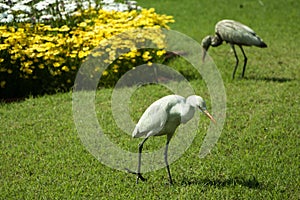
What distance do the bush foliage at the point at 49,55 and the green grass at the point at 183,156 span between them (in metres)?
0.43

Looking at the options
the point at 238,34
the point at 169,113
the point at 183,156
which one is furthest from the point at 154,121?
the point at 238,34

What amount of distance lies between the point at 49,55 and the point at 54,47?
19 cm

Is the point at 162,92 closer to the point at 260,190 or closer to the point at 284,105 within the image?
the point at 284,105

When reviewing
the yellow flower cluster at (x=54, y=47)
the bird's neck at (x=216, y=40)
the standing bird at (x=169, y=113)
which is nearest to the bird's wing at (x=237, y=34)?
the bird's neck at (x=216, y=40)

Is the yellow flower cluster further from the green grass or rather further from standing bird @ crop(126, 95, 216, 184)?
standing bird @ crop(126, 95, 216, 184)

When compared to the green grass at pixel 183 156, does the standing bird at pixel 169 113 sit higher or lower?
higher

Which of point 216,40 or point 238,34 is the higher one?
point 238,34

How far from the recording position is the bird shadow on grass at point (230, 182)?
380 centimetres

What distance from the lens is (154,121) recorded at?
3424 mm

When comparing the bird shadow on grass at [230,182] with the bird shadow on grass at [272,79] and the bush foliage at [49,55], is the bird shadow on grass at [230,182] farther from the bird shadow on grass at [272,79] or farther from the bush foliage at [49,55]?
the bird shadow on grass at [272,79]

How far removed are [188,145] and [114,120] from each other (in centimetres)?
106

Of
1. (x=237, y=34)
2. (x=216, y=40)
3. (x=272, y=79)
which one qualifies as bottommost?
(x=272, y=79)

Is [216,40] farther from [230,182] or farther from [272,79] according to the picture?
[230,182]

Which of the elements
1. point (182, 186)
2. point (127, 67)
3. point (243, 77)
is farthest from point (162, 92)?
point (182, 186)
